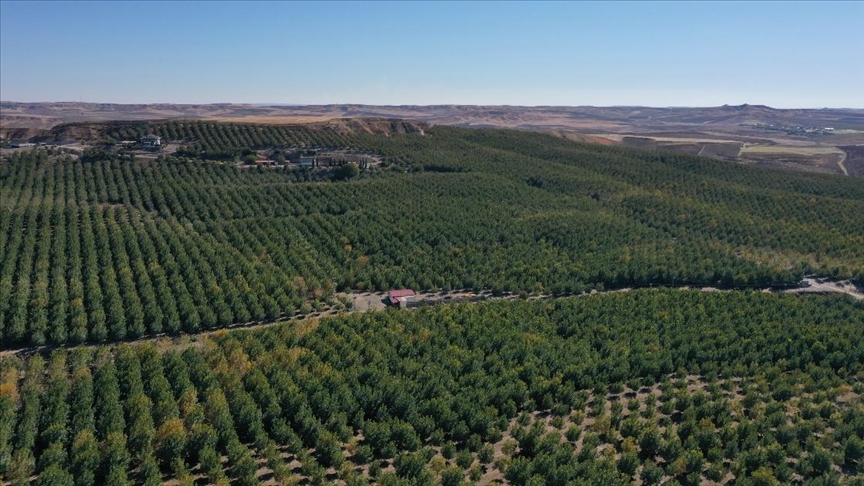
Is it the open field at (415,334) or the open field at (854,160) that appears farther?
the open field at (854,160)

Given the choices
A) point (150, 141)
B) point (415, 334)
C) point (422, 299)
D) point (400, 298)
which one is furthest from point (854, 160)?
point (150, 141)

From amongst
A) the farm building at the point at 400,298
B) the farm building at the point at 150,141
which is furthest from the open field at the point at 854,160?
the farm building at the point at 150,141

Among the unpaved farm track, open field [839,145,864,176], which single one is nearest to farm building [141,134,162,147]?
the unpaved farm track

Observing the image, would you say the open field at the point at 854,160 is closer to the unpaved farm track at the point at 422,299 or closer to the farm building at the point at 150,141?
the unpaved farm track at the point at 422,299

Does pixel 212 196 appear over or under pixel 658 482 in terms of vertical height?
over

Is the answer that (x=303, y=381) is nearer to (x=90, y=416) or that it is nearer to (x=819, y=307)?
(x=90, y=416)

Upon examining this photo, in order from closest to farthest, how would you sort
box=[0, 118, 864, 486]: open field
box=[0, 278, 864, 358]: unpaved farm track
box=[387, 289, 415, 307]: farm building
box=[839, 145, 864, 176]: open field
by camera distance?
1. box=[0, 118, 864, 486]: open field
2. box=[0, 278, 864, 358]: unpaved farm track
3. box=[387, 289, 415, 307]: farm building
4. box=[839, 145, 864, 176]: open field

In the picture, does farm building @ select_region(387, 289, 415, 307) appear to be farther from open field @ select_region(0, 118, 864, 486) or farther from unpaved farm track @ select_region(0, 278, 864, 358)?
open field @ select_region(0, 118, 864, 486)

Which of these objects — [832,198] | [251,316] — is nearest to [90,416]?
[251,316]
